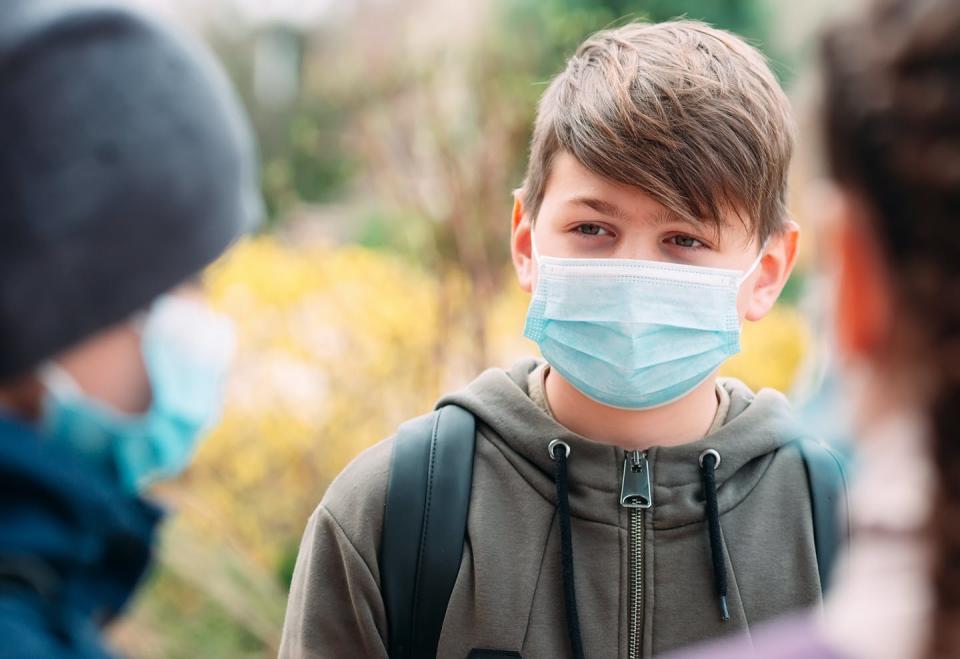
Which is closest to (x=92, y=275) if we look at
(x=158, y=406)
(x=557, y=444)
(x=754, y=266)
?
(x=158, y=406)

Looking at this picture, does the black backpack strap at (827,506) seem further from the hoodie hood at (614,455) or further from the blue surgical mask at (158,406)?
the blue surgical mask at (158,406)

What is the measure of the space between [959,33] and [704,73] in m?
1.38

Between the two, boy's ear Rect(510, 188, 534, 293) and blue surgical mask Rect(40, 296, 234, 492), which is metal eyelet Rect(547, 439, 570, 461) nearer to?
boy's ear Rect(510, 188, 534, 293)

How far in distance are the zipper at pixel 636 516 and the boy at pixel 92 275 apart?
1.05 metres

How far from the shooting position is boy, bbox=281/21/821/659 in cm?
223

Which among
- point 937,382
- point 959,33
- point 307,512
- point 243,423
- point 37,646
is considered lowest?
point 307,512

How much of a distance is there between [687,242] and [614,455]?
507 millimetres

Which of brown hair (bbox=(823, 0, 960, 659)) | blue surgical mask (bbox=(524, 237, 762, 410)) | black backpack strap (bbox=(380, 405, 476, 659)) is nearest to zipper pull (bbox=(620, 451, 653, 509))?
blue surgical mask (bbox=(524, 237, 762, 410))

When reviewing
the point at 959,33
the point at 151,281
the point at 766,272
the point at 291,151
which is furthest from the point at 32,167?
the point at 291,151

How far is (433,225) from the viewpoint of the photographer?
604 centimetres

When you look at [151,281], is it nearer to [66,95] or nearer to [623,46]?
[66,95]

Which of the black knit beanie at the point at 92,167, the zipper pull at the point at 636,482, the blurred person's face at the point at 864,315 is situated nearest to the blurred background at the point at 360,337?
the zipper pull at the point at 636,482

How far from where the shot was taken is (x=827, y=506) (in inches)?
91.6

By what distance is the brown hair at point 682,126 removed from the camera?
2324mm
